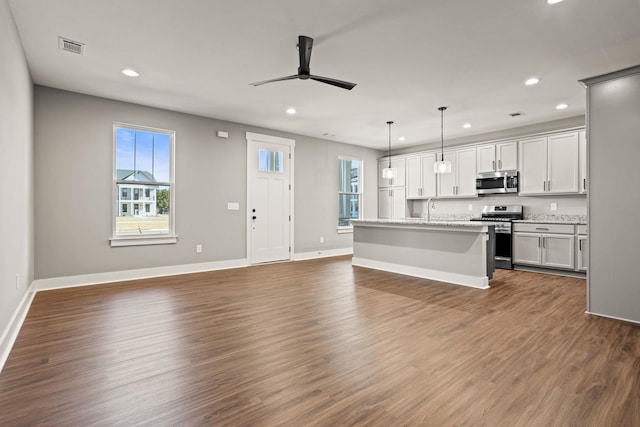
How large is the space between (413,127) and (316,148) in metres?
2.21

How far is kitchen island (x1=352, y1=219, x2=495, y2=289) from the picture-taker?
4566 millimetres

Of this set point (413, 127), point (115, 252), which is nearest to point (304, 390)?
point (115, 252)

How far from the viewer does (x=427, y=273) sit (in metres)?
5.12

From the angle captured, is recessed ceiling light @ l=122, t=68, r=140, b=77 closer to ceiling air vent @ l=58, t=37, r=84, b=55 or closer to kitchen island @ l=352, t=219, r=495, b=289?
ceiling air vent @ l=58, t=37, r=84, b=55

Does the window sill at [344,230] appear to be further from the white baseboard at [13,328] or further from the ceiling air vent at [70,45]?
the ceiling air vent at [70,45]

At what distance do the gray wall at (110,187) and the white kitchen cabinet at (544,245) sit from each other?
4.04 metres

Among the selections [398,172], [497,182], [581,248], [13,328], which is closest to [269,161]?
[398,172]

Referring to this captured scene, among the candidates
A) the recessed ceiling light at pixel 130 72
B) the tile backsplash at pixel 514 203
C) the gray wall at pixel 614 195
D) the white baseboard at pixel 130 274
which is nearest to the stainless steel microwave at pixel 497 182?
the tile backsplash at pixel 514 203

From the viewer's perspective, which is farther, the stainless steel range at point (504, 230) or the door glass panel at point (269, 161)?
the door glass panel at point (269, 161)

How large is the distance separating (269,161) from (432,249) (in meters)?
3.61

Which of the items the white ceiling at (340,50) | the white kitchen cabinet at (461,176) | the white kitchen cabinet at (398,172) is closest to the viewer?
the white ceiling at (340,50)

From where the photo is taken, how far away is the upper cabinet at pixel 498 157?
618 cm

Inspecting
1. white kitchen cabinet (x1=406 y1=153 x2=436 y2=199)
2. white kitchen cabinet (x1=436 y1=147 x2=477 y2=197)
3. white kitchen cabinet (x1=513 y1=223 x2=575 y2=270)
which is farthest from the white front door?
white kitchen cabinet (x1=513 y1=223 x2=575 y2=270)

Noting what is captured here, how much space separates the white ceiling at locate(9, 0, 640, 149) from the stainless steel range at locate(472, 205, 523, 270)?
1915mm
